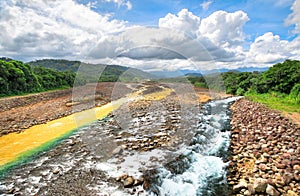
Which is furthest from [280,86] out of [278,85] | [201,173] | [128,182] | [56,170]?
[56,170]

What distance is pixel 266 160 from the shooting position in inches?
242

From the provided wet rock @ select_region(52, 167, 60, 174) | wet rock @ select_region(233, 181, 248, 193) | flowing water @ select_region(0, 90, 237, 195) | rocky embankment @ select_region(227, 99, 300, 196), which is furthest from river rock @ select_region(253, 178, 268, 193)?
wet rock @ select_region(52, 167, 60, 174)

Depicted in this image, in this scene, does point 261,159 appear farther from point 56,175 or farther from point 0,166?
point 0,166

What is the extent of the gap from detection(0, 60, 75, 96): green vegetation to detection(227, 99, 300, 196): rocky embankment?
28870 millimetres

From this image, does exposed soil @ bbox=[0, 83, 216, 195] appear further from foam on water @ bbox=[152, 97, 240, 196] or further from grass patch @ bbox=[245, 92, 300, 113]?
grass patch @ bbox=[245, 92, 300, 113]

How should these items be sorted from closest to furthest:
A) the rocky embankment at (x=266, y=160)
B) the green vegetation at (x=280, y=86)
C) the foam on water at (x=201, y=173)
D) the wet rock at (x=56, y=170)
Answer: the rocky embankment at (x=266, y=160)
the foam on water at (x=201, y=173)
the wet rock at (x=56, y=170)
the green vegetation at (x=280, y=86)

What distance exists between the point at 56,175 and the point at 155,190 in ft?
10.6

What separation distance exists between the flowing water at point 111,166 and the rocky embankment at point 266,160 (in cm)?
44

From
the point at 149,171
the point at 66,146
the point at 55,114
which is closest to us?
the point at 149,171

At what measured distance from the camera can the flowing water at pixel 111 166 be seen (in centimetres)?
534

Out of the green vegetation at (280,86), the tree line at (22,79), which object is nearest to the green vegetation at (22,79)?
the tree line at (22,79)

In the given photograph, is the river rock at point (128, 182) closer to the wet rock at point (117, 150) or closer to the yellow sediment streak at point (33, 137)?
the wet rock at point (117, 150)

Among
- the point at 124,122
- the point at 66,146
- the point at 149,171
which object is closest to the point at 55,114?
the point at 124,122

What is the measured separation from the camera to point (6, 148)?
862 cm
